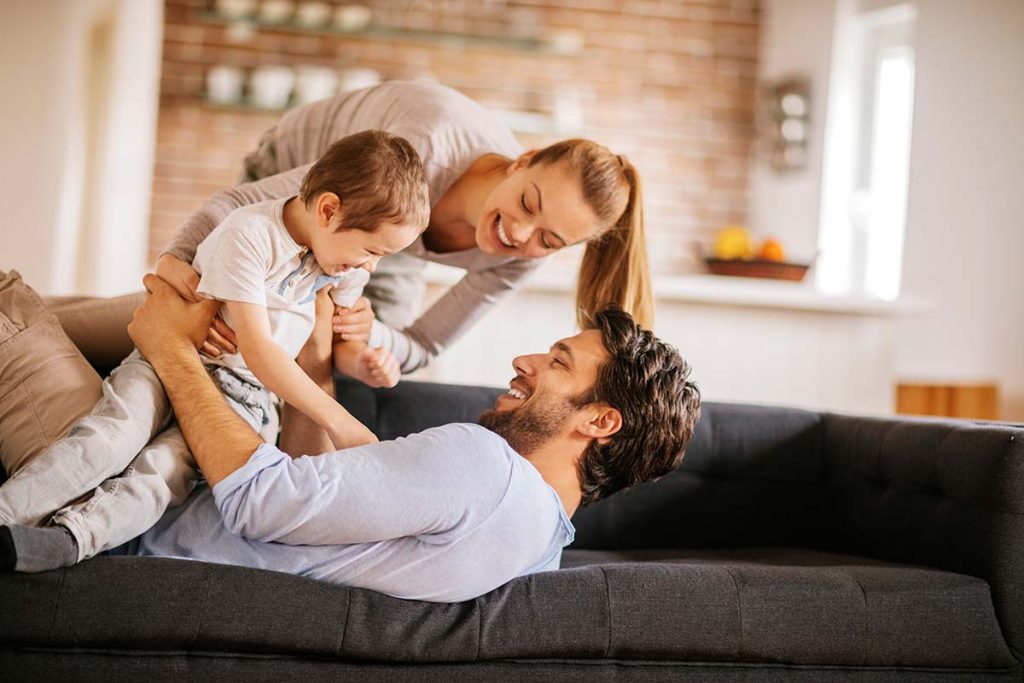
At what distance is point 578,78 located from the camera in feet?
20.8

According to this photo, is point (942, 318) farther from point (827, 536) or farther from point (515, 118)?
point (827, 536)

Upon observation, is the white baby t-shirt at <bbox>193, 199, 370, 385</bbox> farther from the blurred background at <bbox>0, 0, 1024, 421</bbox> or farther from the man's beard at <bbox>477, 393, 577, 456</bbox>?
the blurred background at <bbox>0, 0, 1024, 421</bbox>

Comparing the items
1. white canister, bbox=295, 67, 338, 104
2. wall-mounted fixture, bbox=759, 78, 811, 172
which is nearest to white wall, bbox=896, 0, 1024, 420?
wall-mounted fixture, bbox=759, 78, 811, 172

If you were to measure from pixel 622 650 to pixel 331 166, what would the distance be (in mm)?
885

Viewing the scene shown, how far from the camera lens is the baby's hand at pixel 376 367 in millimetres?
2043

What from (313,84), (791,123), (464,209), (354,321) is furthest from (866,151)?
(354,321)

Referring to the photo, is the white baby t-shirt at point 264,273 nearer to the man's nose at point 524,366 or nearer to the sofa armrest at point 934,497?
the man's nose at point 524,366

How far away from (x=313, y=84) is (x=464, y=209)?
392cm

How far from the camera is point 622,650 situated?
1.72 metres

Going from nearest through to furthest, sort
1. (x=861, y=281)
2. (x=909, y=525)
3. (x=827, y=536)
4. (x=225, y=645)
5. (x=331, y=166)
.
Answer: (x=225, y=645), (x=331, y=166), (x=909, y=525), (x=827, y=536), (x=861, y=281)

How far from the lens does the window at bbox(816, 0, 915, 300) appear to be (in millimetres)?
5598

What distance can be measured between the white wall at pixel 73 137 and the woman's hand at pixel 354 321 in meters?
2.41

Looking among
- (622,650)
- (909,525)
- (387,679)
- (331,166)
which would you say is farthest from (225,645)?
(909,525)

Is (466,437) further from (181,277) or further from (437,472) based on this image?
(181,277)
